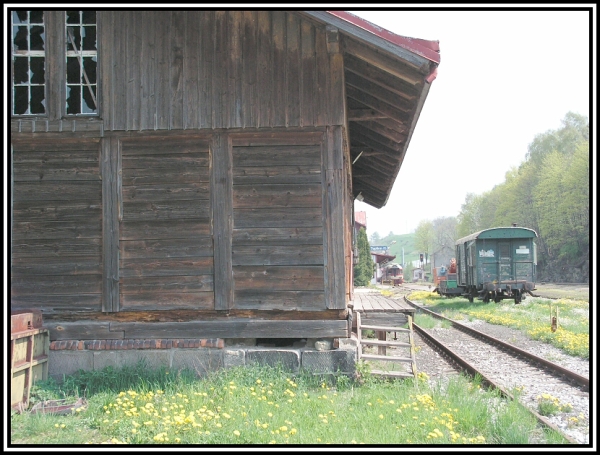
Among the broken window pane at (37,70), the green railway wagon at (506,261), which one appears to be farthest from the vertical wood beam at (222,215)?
the green railway wagon at (506,261)

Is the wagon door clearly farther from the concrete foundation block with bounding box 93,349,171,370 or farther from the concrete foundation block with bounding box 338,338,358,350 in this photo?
the concrete foundation block with bounding box 93,349,171,370

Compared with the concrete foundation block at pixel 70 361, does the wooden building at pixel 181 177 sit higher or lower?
higher

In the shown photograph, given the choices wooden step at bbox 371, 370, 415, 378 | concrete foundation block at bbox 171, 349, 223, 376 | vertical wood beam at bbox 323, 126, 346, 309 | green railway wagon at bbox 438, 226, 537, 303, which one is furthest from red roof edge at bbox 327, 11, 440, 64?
green railway wagon at bbox 438, 226, 537, 303

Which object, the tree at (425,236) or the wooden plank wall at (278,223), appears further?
the tree at (425,236)

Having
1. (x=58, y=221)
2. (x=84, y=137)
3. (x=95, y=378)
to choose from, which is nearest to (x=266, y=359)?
(x=95, y=378)

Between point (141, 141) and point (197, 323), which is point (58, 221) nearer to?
point (141, 141)

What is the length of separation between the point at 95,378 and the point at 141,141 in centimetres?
335

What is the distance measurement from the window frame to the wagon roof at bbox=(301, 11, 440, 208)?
3.13 m

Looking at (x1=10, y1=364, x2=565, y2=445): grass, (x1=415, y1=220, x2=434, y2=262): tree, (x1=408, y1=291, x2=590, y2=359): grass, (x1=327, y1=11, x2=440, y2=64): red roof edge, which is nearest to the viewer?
(x1=10, y1=364, x2=565, y2=445): grass

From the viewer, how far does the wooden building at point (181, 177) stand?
314 inches

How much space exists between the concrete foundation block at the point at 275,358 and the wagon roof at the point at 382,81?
4.02m

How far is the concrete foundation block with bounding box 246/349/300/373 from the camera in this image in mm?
7891

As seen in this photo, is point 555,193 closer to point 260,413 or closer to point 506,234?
point 506,234

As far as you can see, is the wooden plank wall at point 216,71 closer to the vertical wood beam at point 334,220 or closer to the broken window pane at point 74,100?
the vertical wood beam at point 334,220
